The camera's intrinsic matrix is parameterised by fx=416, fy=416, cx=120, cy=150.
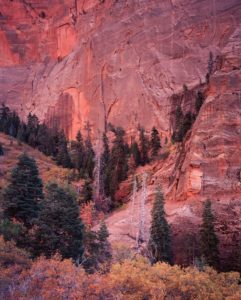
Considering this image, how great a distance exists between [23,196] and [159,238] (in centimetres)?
1124

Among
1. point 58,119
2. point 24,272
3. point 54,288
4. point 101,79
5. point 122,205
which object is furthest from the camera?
point 58,119

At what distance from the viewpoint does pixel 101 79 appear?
72125 millimetres

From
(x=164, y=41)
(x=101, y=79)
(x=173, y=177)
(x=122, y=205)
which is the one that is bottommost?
(x=122, y=205)

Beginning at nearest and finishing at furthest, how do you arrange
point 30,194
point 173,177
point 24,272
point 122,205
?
point 24,272, point 30,194, point 173,177, point 122,205

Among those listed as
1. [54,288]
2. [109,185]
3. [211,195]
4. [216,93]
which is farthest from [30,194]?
[216,93]

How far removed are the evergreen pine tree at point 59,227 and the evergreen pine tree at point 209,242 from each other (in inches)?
387

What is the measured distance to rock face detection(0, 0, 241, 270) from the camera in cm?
4331

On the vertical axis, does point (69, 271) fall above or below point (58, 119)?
below

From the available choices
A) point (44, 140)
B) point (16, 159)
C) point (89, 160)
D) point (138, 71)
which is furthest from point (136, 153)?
point (44, 140)

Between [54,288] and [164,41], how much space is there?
55.7m

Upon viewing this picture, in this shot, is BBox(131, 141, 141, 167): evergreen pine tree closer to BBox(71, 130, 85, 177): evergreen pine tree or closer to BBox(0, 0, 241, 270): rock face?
BBox(0, 0, 241, 270): rock face

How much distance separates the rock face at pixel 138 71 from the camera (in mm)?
43312

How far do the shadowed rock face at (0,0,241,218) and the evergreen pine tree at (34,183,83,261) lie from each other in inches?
629

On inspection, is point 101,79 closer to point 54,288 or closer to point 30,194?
point 30,194
